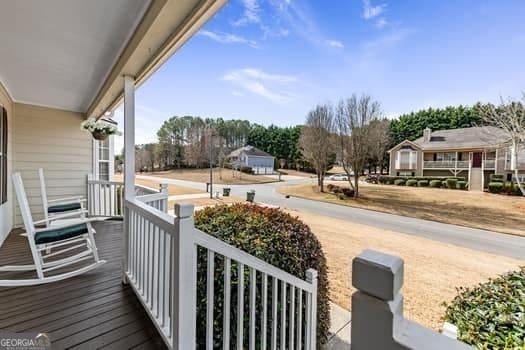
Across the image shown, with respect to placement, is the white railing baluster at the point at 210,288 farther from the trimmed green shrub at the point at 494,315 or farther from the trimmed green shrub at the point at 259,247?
the trimmed green shrub at the point at 494,315

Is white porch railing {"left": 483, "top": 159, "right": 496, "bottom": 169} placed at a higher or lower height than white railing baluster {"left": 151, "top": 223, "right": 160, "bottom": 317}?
higher

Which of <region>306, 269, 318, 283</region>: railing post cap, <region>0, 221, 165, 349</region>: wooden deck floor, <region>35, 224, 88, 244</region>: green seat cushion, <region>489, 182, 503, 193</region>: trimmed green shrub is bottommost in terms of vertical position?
<region>0, 221, 165, 349</region>: wooden deck floor

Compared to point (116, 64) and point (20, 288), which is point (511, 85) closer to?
point (116, 64)

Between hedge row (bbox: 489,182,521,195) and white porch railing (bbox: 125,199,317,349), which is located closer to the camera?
white porch railing (bbox: 125,199,317,349)

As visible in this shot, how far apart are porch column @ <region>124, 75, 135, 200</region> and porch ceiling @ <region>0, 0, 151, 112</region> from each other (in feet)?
1.59

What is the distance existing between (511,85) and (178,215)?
47.7 feet

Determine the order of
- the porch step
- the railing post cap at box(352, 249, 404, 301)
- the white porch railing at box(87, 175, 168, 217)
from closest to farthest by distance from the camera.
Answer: the railing post cap at box(352, 249, 404, 301) → the white porch railing at box(87, 175, 168, 217) → the porch step

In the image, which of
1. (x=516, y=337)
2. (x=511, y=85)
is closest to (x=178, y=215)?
(x=516, y=337)

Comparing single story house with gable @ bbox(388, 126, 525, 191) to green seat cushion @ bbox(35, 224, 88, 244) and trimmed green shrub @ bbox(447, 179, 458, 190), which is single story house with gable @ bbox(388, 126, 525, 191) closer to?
trimmed green shrub @ bbox(447, 179, 458, 190)

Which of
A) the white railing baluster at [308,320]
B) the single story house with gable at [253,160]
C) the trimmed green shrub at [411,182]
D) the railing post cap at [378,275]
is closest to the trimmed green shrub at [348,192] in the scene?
the trimmed green shrub at [411,182]

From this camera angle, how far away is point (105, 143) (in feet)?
19.7

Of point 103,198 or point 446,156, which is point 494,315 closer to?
point 103,198

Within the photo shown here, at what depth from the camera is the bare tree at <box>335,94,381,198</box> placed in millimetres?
14492

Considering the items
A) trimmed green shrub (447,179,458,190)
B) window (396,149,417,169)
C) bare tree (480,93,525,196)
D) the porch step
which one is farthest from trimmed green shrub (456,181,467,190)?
bare tree (480,93,525,196)
